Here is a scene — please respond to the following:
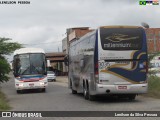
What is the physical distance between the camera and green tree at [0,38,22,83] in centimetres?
2912

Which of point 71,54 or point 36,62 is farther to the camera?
point 36,62

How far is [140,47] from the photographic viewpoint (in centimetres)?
1961

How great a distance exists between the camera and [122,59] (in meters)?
19.4

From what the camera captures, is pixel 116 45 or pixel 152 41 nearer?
pixel 116 45

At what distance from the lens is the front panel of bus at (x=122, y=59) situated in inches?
758

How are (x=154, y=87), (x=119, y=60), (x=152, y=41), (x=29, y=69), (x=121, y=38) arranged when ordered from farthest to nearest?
(x=152, y=41)
(x=29, y=69)
(x=154, y=87)
(x=121, y=38)
(x=119, y=60)

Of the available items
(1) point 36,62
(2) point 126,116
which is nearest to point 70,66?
(1) point 36,62

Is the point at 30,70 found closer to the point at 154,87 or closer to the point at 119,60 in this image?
the point at 154,87

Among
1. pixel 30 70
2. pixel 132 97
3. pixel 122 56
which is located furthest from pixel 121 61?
pixel 30 70

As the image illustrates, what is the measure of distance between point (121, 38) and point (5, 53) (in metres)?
14.9

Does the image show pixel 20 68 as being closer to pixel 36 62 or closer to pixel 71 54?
pixel 36 62

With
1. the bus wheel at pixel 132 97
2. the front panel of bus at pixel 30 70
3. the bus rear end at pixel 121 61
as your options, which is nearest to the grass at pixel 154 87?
the bus wheel at pixel 132 97

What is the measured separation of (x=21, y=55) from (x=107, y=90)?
13168mm

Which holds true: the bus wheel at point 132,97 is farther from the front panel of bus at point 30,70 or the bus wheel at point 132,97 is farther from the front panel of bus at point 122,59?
the front panel of bus at point 30,70
